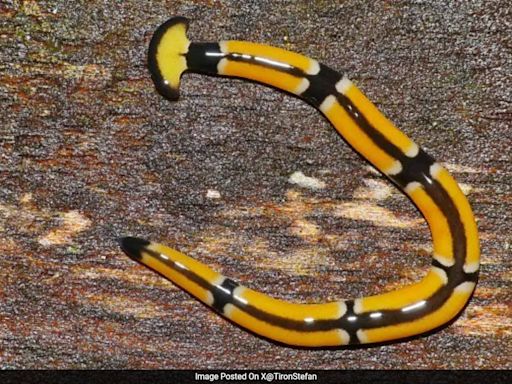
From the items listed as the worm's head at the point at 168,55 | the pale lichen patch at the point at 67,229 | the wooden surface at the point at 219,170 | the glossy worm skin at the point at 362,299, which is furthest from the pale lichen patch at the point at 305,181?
the pale lichen patch at the point at 67,229

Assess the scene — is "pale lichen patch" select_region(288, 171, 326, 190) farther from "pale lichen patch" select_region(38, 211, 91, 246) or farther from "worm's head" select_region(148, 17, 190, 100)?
"pale lichen patch" select_region(38, 211, 91, 246)

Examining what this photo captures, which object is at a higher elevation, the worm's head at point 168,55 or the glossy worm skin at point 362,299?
the worm's head at point 168,55

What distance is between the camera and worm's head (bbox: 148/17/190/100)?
5.49 m

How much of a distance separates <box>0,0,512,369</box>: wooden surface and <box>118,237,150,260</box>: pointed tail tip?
0.09 metres

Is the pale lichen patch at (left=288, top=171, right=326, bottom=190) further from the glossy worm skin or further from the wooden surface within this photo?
the glossy worm skin

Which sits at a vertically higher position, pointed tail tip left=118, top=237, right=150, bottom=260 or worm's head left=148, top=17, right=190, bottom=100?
worm's head left=148, top=17, right=190, bottom=100

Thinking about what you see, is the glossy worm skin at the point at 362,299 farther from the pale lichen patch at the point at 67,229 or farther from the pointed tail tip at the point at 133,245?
the pale lichen patch at the point at 67,229

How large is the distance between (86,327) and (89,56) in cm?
147

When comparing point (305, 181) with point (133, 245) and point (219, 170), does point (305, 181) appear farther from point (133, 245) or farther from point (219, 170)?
point (133, 245)

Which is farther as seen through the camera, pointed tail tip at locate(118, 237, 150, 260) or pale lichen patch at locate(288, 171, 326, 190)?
pale lichen patch at locate(288, 171, 326, 190)

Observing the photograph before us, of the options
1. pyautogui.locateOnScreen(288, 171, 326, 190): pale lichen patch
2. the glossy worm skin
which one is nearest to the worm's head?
the glossy worm skin


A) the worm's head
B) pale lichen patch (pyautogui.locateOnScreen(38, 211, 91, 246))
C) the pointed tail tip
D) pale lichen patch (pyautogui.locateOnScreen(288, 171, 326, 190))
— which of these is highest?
the worm's head

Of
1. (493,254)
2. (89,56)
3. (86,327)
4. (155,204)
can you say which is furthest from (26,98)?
(493,254)

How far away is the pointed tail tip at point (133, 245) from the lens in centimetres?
543
